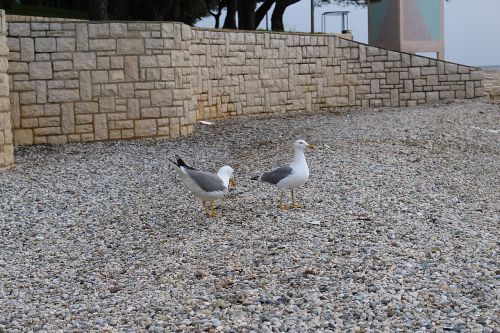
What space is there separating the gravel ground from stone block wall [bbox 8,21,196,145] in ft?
4.52

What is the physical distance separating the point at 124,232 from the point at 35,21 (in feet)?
22.3

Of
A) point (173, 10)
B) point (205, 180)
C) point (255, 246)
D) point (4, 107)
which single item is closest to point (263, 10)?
point (173, 10)

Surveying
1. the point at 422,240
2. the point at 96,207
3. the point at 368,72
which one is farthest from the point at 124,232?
the point at 368,72

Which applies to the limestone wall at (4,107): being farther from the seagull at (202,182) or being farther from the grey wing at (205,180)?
the grey wing at (205,180)

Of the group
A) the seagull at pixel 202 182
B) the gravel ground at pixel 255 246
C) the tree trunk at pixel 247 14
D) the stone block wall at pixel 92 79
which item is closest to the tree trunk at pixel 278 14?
the tree trunk at pixel 247 14

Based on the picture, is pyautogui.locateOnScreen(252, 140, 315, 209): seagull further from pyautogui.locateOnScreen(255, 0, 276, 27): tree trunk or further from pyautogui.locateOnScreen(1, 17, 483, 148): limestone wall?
pyautogui.locateOnScreen(255, 0, 276, 27): tree trunk

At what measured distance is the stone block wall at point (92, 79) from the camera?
12.1 meters

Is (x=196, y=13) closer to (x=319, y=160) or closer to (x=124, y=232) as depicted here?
(x=319, y=160)

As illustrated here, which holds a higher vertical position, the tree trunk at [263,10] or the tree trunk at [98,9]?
the tree trunk at [263,10]

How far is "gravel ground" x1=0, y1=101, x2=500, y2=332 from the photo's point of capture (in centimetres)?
437

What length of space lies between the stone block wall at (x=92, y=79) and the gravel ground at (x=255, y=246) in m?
1.38

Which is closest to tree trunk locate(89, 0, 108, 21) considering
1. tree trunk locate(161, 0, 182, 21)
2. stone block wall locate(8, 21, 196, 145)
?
tree trunk locate(161, 0, 182, 21)

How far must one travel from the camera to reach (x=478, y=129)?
1453 centimetres

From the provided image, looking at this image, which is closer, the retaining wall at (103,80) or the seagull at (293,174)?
the seagull at (293,174)
